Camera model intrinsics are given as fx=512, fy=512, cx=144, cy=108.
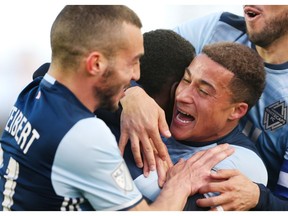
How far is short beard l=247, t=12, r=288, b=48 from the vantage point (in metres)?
2.28

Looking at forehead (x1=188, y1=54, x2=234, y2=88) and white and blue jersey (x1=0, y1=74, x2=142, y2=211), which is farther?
forehead (x1=188, y1=54, x2=234, y2=88)

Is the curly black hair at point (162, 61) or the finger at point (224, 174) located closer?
the finger at point (224, 174)

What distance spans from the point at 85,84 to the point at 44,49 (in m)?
2.82

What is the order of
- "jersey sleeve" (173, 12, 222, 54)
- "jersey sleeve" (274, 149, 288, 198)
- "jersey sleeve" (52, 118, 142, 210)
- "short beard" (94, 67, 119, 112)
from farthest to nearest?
"jersey sleeve" (173, 12, 222, 54), "jersey sleeve" (274, 149, 288, 198), "short beard" (94, 67, 119, 112), "jersey sleeve" (52, 118, 142, 210)

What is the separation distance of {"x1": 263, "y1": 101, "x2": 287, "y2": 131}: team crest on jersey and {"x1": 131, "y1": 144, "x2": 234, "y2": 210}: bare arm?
1.57 ft

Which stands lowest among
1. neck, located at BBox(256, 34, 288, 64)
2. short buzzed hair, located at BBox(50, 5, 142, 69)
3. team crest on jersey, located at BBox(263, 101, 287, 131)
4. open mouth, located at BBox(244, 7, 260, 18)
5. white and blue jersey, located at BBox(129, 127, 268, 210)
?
team crest on jersey, located at BBox(263, 101, 287, 131)

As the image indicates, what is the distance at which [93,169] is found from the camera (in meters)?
1.51

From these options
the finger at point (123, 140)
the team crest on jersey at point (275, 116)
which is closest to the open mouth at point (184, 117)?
the finger at point (123, 140)

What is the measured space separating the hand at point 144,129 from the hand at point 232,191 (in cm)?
21

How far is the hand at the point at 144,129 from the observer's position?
1823mm

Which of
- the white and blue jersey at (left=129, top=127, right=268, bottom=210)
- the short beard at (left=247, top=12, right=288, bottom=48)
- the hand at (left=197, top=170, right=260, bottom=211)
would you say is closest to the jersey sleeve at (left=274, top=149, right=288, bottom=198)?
the white and blue jersey at (left=129, top=127, right=268, bottom=210)

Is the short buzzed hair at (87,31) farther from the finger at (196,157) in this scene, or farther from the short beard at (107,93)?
the finger at (196,157)

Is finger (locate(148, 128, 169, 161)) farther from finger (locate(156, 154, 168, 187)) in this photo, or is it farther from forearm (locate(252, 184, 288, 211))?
forearm (locate(252, 184, 288, 211))

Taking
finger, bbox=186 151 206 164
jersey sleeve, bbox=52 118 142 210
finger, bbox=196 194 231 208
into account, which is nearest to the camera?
jersey sleeve, bbox=52 118 142 210
